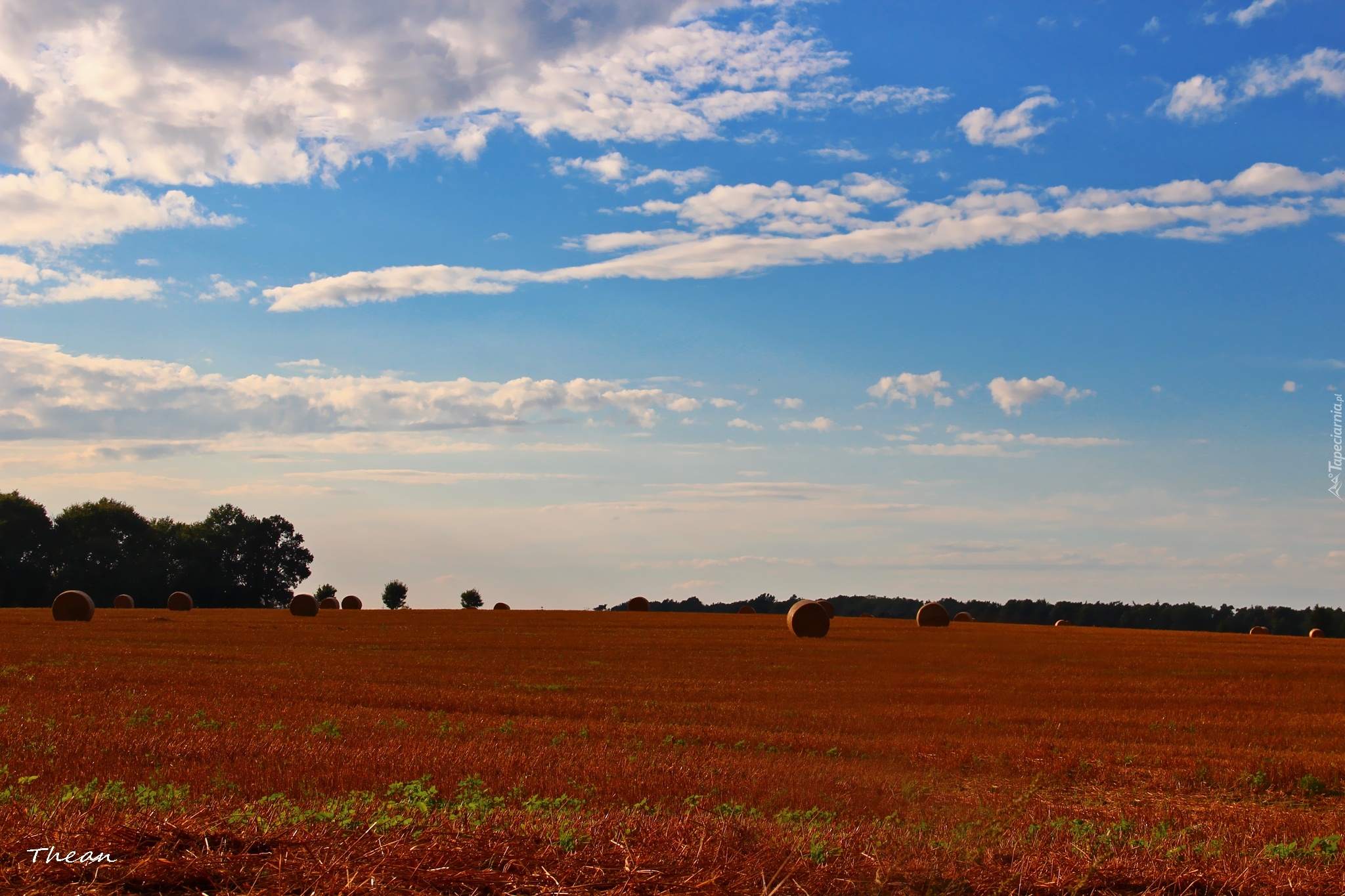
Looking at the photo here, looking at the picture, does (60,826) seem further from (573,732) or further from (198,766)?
(573,732)

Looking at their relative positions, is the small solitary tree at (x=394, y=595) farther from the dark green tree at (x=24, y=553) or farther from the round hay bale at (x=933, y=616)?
the round hay bale at (x=933, y=616)

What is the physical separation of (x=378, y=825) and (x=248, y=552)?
130m

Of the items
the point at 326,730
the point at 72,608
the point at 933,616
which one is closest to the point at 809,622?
the point at 933,616

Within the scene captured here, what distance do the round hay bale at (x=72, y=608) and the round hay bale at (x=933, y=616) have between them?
168ft

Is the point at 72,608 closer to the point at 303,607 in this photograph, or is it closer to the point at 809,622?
the point at 303,607

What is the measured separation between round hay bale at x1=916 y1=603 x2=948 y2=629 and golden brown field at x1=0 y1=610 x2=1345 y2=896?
2900 cm

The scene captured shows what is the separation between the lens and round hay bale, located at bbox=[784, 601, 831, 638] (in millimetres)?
50375

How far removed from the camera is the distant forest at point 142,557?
104m

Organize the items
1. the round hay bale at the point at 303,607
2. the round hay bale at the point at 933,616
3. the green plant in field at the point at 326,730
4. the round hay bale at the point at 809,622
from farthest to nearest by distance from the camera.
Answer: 1. the round hay bale at the point at 303,607
2. the round hay bale at the point at 933,616
3. the round hay bale at the point at 809,622
4. the green plant in field at the point at 326,730

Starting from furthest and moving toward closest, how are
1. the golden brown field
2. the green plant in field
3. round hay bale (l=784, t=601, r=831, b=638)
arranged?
round hay bale (l=784, t=601, r=831, b=638) → the green plant in field → the golden brown field

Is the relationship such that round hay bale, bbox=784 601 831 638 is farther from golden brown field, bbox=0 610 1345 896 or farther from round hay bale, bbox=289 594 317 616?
round hay bale, bbox=289 594 317 616

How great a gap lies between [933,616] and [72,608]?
52829 mm

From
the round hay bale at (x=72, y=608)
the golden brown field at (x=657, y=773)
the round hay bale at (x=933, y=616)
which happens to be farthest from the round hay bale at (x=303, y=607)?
the round hay bale at (x=933, y=616)

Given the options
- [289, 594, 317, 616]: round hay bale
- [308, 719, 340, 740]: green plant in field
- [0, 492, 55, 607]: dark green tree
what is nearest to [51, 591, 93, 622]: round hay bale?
[289, 594, 317, 616]: round hay bale
